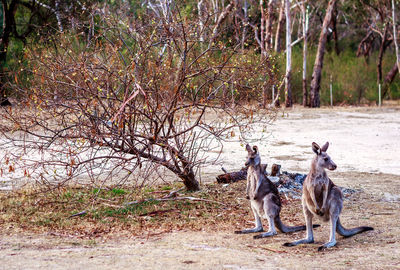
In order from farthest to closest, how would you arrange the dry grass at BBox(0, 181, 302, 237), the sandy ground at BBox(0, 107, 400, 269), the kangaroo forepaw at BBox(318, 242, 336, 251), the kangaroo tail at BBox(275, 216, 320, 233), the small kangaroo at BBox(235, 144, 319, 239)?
the dry grass at BBox(0, 181, 302, 237) → the kangaroo tail at BBox(275, 216, 320, 233) → the small kangaroo at BBox(235, 144, 319, 239) → the kangaroo forepaw at BBox(318, 242, 336, 251) → the sandy ground at BBox(0, 107, 400, 269)

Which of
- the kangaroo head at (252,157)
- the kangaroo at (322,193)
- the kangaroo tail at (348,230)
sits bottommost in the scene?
the kangaroo tail at (348,230)

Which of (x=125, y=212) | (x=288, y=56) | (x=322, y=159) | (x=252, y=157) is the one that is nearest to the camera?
(x=322, y=159)

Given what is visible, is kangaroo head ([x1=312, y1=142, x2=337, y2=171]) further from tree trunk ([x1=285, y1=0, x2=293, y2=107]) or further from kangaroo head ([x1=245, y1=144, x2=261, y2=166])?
tree trunk ([x1=285, y1=0, x2=293, y2=107])

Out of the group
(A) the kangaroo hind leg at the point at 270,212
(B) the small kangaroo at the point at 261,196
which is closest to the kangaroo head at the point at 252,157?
(B) the small kangaroo at the point at 261,196

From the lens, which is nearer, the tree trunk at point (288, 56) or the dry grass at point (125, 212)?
the dry grass at point (125, 212)

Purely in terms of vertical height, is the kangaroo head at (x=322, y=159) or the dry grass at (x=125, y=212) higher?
the kangaroo head at (x=322, y=159)

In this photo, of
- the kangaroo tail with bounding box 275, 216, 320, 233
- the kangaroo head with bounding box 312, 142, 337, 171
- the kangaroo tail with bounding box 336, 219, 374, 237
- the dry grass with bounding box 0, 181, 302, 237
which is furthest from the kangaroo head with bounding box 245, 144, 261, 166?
Result: the kangaroo tail with bounding box 336, 219, 374, 237

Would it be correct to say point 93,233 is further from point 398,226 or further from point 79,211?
point 398,226

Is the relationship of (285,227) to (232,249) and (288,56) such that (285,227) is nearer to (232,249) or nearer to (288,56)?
(232,249)

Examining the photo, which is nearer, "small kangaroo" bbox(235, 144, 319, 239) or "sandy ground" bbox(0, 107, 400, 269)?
"sandy ground" bbox(0, 107, 400, 269)

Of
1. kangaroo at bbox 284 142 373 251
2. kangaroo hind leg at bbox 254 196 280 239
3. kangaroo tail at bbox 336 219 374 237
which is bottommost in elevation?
kangaroo tail at bbox 336 219 374 237

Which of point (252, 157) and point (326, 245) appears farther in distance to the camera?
point (252, 157)

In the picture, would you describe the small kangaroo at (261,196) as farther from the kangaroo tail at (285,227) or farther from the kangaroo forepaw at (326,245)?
the kangaroo forepaw at (326,245)

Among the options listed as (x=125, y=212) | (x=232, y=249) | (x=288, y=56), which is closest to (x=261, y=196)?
(x=232, y=249)
